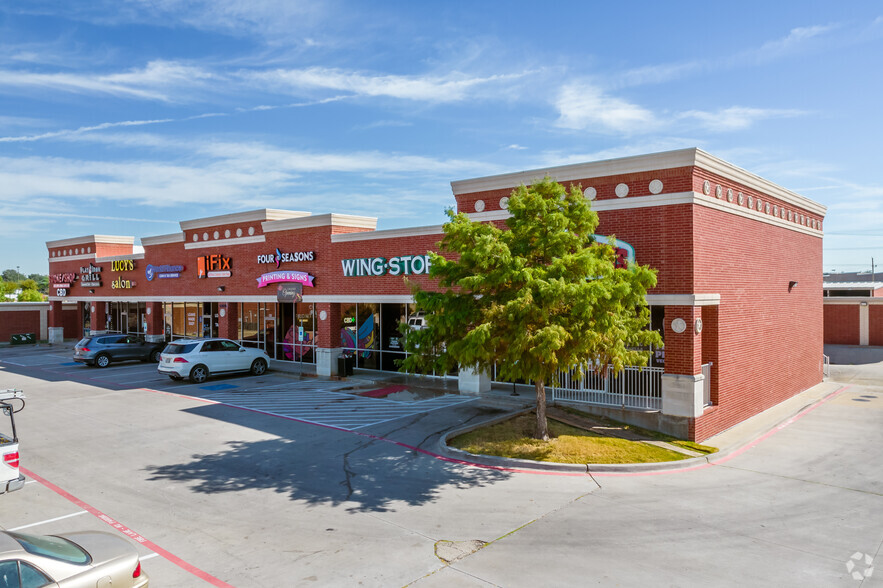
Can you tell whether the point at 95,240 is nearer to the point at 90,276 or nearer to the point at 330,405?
the point at 90,276

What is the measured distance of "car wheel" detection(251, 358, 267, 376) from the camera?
1113 inches

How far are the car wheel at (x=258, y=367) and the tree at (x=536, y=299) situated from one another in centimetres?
1576

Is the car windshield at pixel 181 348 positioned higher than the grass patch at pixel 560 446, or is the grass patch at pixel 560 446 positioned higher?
the car windshield at pixel 181 348

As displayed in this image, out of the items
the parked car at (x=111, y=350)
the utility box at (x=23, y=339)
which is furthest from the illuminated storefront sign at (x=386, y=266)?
the utility box at (x=23, y=339)

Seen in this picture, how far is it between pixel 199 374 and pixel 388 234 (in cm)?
1055

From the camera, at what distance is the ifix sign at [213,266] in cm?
3319

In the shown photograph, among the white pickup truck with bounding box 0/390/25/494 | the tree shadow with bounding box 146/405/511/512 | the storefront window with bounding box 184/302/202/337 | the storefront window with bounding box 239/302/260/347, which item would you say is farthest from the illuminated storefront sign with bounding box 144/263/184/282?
the white pickup truck with bounding box 0/390/25/494

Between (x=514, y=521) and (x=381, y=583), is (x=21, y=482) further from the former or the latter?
(x=514, y=521)

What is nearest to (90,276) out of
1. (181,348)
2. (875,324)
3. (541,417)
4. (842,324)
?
(181,348)

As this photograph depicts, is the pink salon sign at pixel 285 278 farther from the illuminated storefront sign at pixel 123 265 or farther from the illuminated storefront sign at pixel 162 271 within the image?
the illuminated storefront sign at pixel 123 265

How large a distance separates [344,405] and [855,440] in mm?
15499

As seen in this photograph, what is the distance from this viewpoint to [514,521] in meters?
10.2

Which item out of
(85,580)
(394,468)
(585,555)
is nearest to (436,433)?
(394,468)

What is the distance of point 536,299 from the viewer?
42.9 feet
